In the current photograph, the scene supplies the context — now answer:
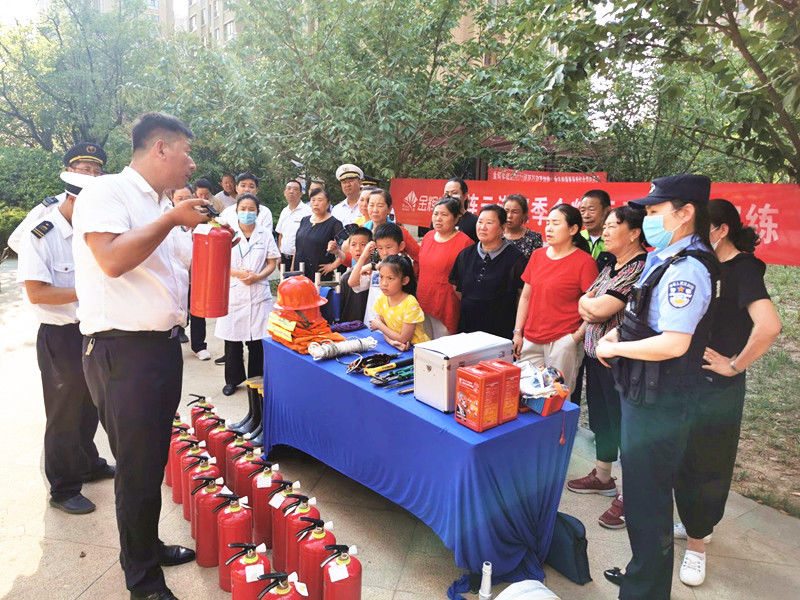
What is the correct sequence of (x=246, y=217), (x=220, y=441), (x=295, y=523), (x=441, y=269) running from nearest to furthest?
1. (x=295, y=523)
2. (x=220, y=441)
3. (x=441, y=269)
4. (x=246, y=217)

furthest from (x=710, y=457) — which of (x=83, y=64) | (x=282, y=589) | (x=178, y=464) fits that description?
(x=83, y=64)

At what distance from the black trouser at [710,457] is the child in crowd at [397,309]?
1547 mm

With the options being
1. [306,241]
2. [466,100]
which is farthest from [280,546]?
[466,100]

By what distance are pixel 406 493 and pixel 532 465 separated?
1.94 ft

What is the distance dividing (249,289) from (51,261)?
5.76 ft

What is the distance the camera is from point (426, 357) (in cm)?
229

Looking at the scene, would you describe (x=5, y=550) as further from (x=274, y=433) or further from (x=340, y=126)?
(x=340, y=126)

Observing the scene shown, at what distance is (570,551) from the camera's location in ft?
7.98

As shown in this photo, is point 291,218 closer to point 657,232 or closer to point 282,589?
point 657,232

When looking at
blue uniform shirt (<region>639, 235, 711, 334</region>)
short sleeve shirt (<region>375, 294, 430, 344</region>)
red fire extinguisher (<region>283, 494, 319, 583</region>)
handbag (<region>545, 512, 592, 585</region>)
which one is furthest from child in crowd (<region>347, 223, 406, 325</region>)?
blue uniform shirt (<region>639, 235, 711, 334</region>)

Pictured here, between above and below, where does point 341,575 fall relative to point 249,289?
below

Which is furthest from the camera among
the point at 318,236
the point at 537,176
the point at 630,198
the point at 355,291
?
the point at 537,176

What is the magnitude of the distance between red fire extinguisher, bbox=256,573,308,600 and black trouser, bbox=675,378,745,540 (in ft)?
6.00

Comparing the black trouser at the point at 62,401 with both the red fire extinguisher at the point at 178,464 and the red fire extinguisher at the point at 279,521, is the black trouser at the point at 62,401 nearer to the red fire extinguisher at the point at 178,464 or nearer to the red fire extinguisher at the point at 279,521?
the red fire extinguisher at the point at 178,464
